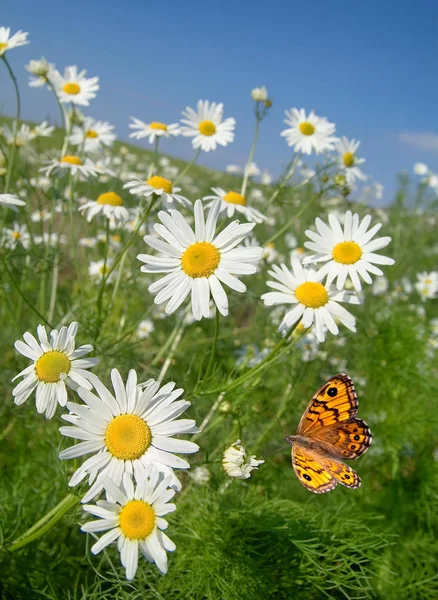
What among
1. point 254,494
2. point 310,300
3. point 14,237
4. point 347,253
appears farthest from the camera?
point 14,237

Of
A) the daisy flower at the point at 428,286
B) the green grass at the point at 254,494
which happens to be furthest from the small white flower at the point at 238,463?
the daisy flower at the point at 428,286

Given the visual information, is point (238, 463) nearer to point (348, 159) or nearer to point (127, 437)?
point (127, 437)

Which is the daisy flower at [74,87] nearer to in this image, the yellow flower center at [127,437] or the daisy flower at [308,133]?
the daisy flower at [308,133]

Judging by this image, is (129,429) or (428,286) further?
(428,286)

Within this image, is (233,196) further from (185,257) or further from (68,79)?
(68,79)

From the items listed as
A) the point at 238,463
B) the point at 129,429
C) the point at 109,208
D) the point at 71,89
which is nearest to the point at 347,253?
the point at 238,463

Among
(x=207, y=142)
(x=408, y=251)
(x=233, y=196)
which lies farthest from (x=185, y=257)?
(x=408, y=251)
